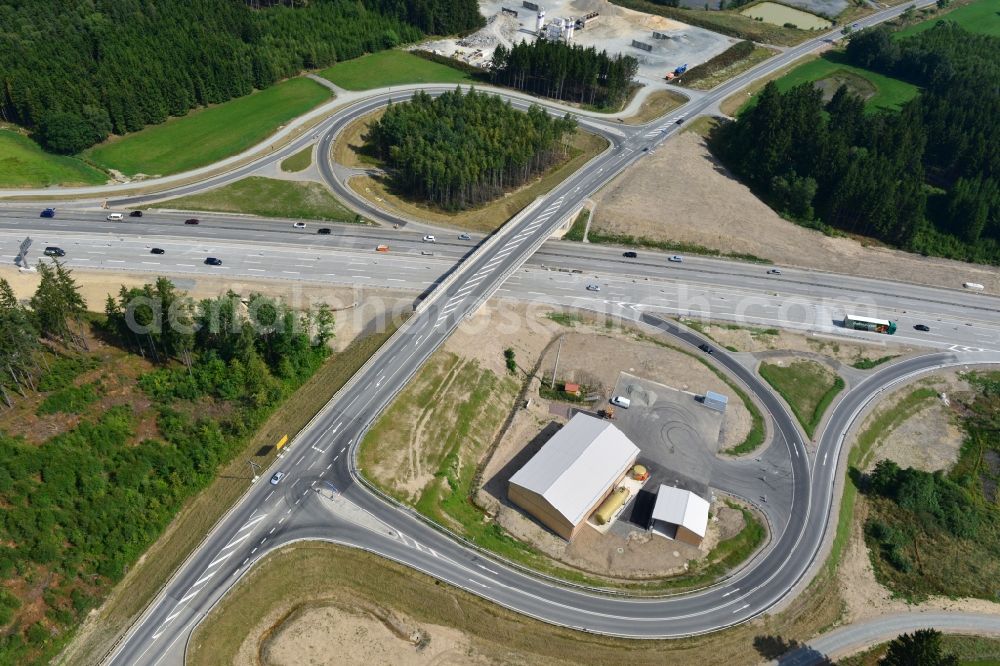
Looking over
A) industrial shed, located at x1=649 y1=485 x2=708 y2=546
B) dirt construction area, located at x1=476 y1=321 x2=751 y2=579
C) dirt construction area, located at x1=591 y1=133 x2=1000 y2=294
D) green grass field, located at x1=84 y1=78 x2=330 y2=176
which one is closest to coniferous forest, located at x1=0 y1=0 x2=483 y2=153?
green grass field, located at x1=84 y1=78 x2=330 y2=176

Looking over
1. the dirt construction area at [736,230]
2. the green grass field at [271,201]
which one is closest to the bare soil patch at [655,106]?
the dirt construction area at [736,230]

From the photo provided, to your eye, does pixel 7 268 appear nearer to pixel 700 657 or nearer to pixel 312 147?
pixel 312 147

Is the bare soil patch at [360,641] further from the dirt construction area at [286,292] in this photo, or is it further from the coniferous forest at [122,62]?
the coniferous forest at [122,62]

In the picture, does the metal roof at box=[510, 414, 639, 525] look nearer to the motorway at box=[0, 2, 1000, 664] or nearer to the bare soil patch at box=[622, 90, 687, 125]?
the motorway at box=[0, 2, 1000, 664]

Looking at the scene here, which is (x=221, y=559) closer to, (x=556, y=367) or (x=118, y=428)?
(x=118, y=428)

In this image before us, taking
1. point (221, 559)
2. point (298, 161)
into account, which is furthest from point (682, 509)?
point (298, 161)

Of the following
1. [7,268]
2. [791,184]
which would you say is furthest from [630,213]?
[7,268]

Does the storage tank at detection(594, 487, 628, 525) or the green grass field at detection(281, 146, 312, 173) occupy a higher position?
the green grass field at detection(281, 146, 312, 173)
